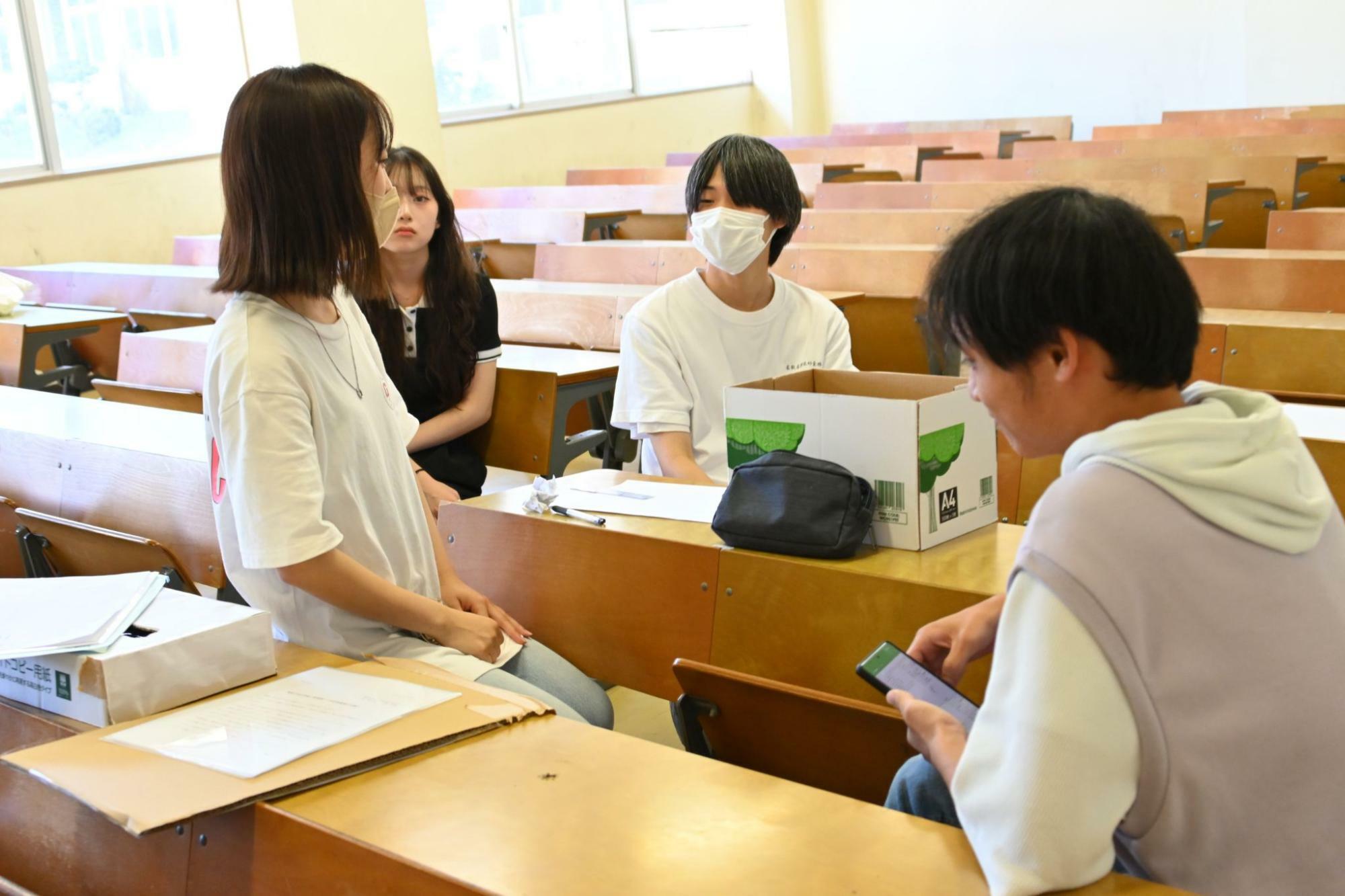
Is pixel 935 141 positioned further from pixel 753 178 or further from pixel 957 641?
pixel 957 641

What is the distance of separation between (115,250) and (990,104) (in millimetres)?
6610

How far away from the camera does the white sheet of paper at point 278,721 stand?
4.26 feet

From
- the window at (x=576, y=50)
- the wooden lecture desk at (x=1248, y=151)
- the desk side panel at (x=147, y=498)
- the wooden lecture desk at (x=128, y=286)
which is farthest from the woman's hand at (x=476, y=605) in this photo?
the window at (x=576, y=50)

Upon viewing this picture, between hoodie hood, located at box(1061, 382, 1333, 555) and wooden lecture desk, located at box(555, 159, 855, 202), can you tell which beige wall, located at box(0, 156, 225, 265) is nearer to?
wooden lecture desk, located at box(555, 159, 855, 202)

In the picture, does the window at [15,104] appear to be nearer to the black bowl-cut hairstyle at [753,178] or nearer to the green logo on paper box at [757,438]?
the black bowl-cut hairstyle at [753,178]

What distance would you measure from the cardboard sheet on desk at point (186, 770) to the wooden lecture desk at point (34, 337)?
2.94 m

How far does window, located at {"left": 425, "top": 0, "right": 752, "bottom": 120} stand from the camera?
8273 mm

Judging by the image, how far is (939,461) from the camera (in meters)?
1.74

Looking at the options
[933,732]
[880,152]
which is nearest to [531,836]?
[933,732]

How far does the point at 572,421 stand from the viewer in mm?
3957

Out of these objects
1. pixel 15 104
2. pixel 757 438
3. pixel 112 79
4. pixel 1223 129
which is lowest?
pixel 757 438

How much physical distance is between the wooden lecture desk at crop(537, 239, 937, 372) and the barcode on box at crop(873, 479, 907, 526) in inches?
83.4

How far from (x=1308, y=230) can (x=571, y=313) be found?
2315 mm

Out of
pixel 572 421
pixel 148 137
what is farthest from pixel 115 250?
pixel 572 421
